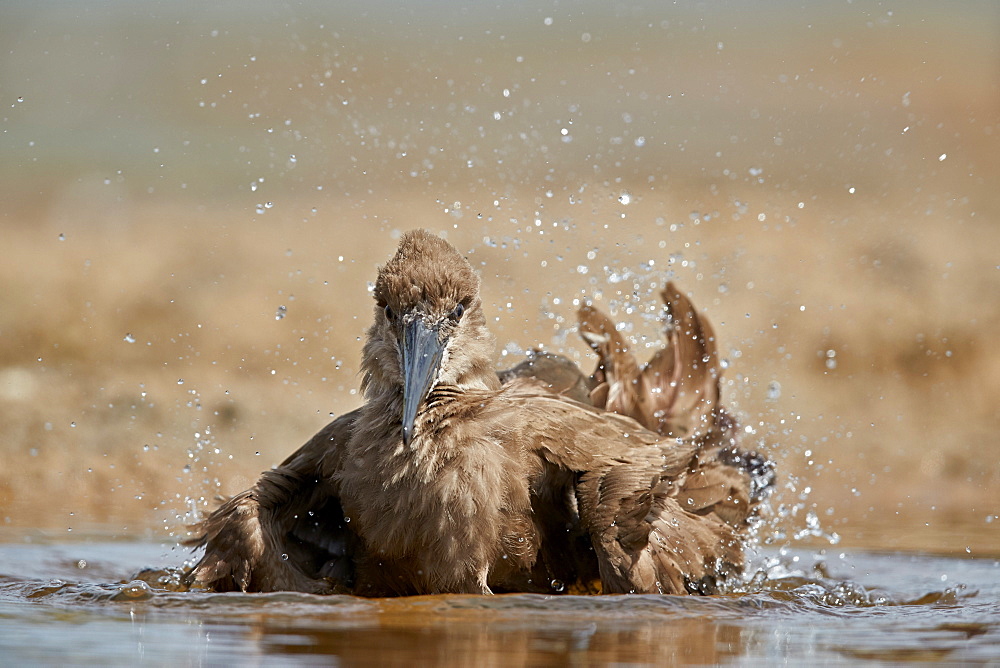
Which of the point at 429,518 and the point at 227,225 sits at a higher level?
the point at 227,225

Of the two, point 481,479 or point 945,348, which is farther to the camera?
point 945,348

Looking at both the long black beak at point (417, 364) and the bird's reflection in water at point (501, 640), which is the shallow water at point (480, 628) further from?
the long black beak at point (417, 364)

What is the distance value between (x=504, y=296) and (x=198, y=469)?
3518 mm

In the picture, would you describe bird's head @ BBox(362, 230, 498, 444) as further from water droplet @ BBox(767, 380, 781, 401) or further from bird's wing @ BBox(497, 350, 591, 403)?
water droplet @ BBox(767, 380, 781, 401)

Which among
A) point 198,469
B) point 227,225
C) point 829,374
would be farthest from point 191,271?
point 829,374

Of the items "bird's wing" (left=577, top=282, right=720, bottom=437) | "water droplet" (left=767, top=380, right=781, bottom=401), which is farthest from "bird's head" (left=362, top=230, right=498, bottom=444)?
"water droplet" (left=767, top=380, right=781, bottom=401)

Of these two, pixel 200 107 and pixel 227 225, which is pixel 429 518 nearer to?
pixel 227 225

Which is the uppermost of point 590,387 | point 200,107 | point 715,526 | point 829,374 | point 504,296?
point 200,107

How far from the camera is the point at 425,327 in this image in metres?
4.98

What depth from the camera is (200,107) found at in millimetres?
16719

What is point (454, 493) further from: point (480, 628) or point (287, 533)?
point (287, 533)

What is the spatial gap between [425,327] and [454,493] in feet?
2.35

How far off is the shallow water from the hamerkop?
0.29 meters

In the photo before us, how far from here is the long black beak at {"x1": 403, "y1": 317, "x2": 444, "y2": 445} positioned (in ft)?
15.5
